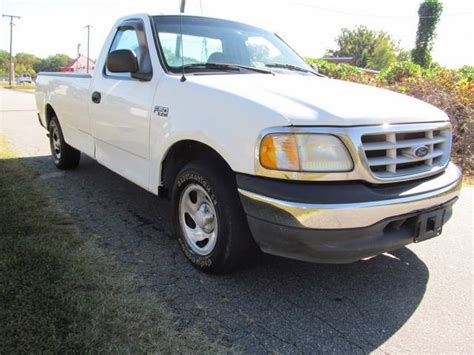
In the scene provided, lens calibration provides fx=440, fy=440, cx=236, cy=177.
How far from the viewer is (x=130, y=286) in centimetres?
297

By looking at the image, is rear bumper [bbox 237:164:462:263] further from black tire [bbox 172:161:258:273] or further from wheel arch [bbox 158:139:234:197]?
wheel arch [bbox 158:139:234:197]

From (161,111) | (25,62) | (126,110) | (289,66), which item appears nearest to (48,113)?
(126,110)

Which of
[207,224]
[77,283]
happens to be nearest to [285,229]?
[207,224]

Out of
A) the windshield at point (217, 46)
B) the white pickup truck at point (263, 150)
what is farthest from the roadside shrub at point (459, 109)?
the white pickup truck at point (263, 150)

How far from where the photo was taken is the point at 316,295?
2.99m

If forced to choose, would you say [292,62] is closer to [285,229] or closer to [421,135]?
[421,135]

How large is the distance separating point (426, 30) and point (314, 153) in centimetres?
3261

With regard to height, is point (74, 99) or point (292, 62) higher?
point (292, 62)

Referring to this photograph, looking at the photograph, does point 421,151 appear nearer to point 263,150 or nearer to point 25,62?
point 263,150

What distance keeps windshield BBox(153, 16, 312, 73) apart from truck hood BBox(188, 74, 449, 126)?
17.8 inches

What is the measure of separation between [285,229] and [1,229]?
8.43 ft

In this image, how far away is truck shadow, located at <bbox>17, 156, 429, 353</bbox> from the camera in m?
2.53

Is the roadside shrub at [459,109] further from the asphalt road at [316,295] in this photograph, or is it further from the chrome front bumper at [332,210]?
the chrome front bumper at [332,210]

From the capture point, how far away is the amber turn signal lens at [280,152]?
97.4 inches
